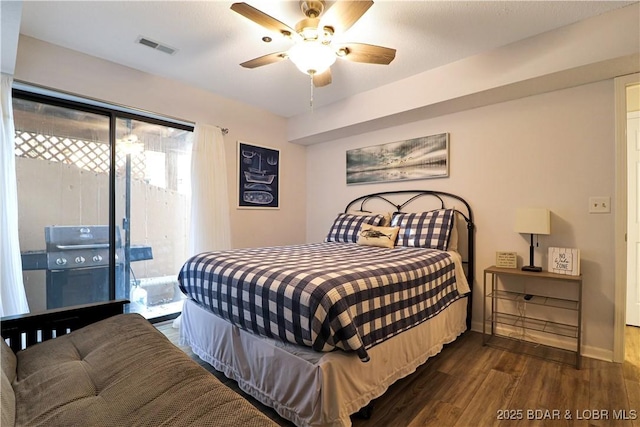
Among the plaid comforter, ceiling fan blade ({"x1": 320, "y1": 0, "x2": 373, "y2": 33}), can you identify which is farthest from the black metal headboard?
ceiling fan blade ({"x1": 320, "y1": 0, "x2": 373, "y2": 33})

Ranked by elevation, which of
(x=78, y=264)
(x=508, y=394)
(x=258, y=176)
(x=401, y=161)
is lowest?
(x=508, y=394)

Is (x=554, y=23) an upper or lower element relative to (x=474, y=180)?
upper

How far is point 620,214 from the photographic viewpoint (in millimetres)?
2230

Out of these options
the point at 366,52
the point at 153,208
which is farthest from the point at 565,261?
the point at 153,208

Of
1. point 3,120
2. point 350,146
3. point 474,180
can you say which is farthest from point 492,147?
point 3,120

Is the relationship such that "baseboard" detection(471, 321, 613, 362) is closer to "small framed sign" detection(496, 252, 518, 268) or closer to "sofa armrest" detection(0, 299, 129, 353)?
"small framed sign" detection(496, 252, 518, 268)

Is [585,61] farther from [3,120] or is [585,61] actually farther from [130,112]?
[3,120]

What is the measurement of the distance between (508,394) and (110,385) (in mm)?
2104

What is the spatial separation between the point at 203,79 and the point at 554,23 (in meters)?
3.01

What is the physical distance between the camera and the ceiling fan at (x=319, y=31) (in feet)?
5.56

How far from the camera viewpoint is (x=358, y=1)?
159 cm

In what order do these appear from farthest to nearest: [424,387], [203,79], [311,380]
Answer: [203,79] → [424,387] → [311,380]

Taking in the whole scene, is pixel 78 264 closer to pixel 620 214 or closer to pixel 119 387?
pixel 119 387

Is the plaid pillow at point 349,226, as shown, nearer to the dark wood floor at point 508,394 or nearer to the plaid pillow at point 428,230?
the plaid pillow at point 428,230
